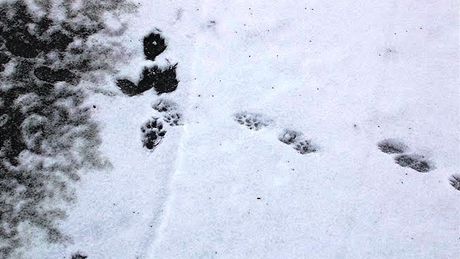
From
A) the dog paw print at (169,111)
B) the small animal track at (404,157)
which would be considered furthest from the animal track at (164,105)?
the small animal track at (404,157)

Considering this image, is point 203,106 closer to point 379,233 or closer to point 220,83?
point 220,83

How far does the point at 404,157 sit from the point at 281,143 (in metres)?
0.71

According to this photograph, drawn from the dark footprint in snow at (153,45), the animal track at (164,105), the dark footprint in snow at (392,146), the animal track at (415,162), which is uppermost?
the dark footprint in snow at (153,45)

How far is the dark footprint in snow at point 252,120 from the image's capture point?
101 inches

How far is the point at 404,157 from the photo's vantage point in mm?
2537

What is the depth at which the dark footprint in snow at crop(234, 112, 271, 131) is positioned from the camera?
2572 millimetres

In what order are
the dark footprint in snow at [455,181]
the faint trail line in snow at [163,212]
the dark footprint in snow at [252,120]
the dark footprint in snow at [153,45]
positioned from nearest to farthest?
the faint trail line in snow at [163,212], the dark footprint in snow at [455,181], the dark footprint in snow at [252,120], the dark footprint in snow at [153,45]

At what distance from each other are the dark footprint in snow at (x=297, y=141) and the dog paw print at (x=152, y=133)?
68cm

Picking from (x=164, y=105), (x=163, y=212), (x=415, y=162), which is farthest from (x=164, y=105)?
(x=415, y=162)

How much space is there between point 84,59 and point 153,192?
0.97m

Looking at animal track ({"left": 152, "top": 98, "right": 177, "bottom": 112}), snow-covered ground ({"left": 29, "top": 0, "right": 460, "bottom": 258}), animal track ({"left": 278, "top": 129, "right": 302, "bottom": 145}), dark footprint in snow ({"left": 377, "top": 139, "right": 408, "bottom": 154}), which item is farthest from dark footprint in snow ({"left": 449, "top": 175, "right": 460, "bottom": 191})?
animal track ({"left": 152, "top": 98, "right": 177, "bottom": 112})

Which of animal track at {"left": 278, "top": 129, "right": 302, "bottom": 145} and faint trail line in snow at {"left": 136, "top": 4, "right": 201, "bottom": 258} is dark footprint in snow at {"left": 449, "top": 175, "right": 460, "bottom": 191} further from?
faint trail line in snow at {"left": 136, "top": 4, "right": 201, "bottom": 258}

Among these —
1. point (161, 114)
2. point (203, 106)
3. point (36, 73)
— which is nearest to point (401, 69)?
point (203, 106)

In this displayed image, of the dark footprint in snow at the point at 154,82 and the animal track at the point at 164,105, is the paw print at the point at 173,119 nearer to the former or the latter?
the animal track at the point at 164,105
